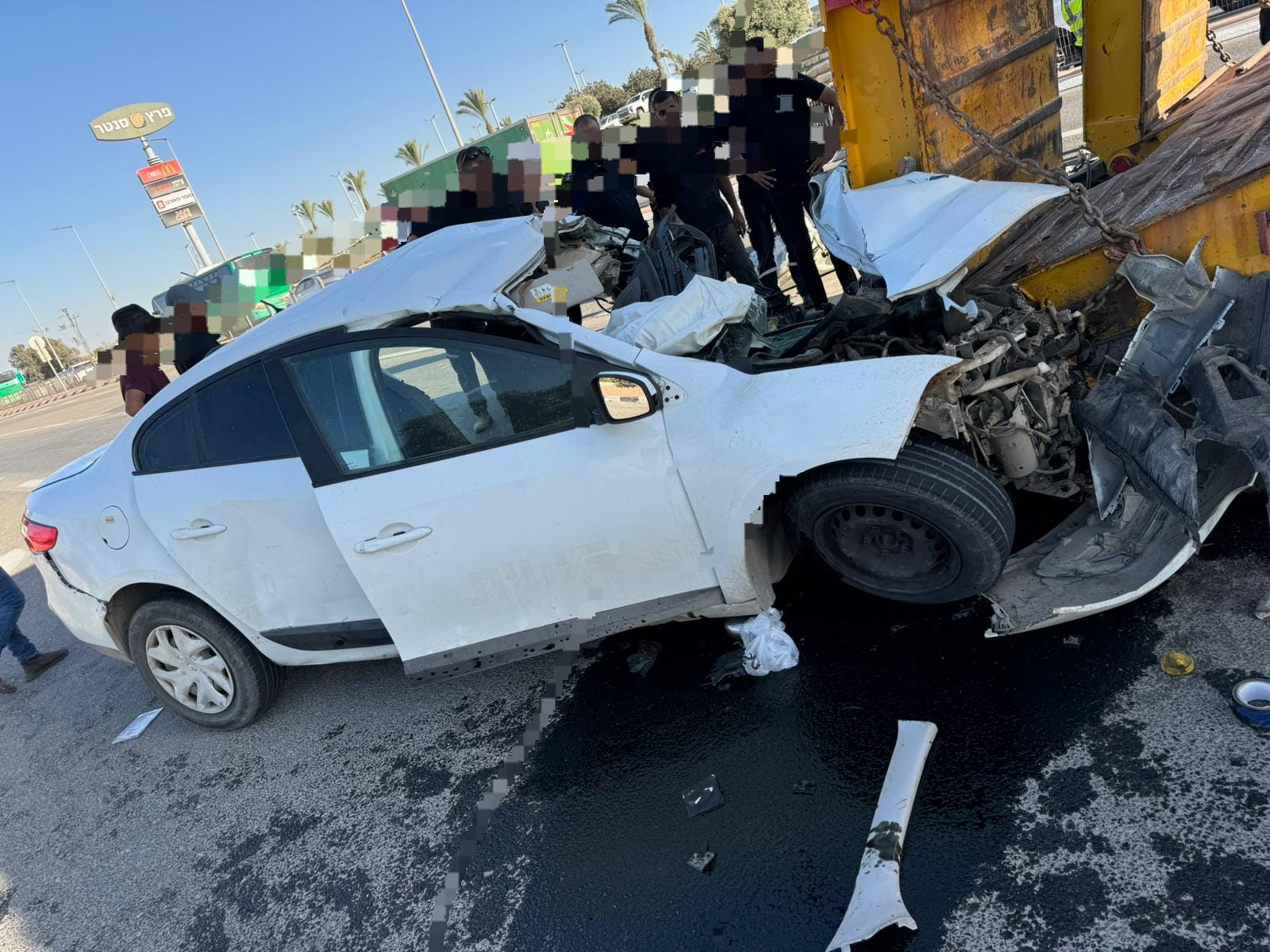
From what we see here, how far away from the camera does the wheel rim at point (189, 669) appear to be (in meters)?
3.80

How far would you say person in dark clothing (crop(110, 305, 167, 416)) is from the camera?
527 centimetres

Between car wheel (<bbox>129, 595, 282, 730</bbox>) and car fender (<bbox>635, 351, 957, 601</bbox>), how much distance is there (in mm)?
2304

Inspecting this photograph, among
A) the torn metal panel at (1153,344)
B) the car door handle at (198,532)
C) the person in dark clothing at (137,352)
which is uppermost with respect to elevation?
the person in dark clothing at (137,352)

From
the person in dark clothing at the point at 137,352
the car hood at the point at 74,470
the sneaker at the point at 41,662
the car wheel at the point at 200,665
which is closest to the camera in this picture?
the car wheel at the point at 200,665

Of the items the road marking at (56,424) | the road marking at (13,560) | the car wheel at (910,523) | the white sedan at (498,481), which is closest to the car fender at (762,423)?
the white sedan at (498,481)

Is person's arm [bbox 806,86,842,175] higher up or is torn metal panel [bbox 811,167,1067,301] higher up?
person's arm [bbox 806,86,842,175]

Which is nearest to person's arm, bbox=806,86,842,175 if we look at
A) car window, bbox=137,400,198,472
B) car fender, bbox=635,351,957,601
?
car fender, bbox=635,351,957,601

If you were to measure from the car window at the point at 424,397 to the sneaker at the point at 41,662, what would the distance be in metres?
3.46

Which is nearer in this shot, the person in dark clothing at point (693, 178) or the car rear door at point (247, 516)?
the car rear door at point (247, 516)

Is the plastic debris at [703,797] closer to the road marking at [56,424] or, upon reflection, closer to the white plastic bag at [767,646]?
the white plastic bag at [767,646]

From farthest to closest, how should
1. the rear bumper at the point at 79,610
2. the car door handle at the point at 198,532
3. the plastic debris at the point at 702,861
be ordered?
the rear bumper at the point at 79,610
the car door handle at the point at 198,532
the plastic debris at the point at 702,861

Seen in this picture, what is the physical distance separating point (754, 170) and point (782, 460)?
368 centimetres

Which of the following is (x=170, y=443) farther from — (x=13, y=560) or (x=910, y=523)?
(x=13, y=560)

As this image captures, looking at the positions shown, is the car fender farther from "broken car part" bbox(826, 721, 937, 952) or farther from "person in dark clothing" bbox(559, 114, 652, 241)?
"person in dark clothing" bbox(559, 114, 652, 241)
